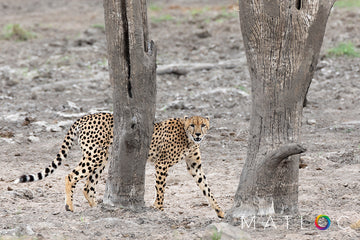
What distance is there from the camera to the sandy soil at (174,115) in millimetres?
4793

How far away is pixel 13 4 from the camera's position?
20125 millimetres

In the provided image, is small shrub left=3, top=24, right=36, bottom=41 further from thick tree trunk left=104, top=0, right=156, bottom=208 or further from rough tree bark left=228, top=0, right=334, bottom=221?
rough tree bark left=228, top=0, right=334, bottom=221

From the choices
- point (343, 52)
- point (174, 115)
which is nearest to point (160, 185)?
point (174, 115)

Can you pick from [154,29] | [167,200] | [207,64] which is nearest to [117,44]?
[167,200]

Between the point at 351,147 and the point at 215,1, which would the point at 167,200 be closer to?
the point at 351,147

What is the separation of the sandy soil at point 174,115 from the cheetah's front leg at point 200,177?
0.34 ft

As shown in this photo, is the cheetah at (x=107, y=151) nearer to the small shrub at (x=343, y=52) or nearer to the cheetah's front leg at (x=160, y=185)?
the cheetah's front leg at (x=160, y=185)

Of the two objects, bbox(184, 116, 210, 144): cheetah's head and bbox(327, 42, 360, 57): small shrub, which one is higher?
bbox(184, 116, 210, 144): cheetah's head

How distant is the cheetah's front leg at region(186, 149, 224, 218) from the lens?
5.85 m

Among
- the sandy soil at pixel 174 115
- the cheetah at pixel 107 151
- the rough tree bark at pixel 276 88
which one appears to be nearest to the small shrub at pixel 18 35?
the sandy soil at pixel 174 115

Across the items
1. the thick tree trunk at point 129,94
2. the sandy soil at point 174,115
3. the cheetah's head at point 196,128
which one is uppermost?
the thick tree trunk at point 129,94

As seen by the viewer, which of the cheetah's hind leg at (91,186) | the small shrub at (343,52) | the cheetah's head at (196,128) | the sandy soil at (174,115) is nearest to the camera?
the sandy soil at (174,115)

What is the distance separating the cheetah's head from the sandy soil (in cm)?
65

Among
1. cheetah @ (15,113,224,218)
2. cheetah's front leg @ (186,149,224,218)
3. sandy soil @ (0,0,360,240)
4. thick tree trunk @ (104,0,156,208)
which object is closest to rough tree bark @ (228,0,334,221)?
sandy soil @ (0,0,360,240)
